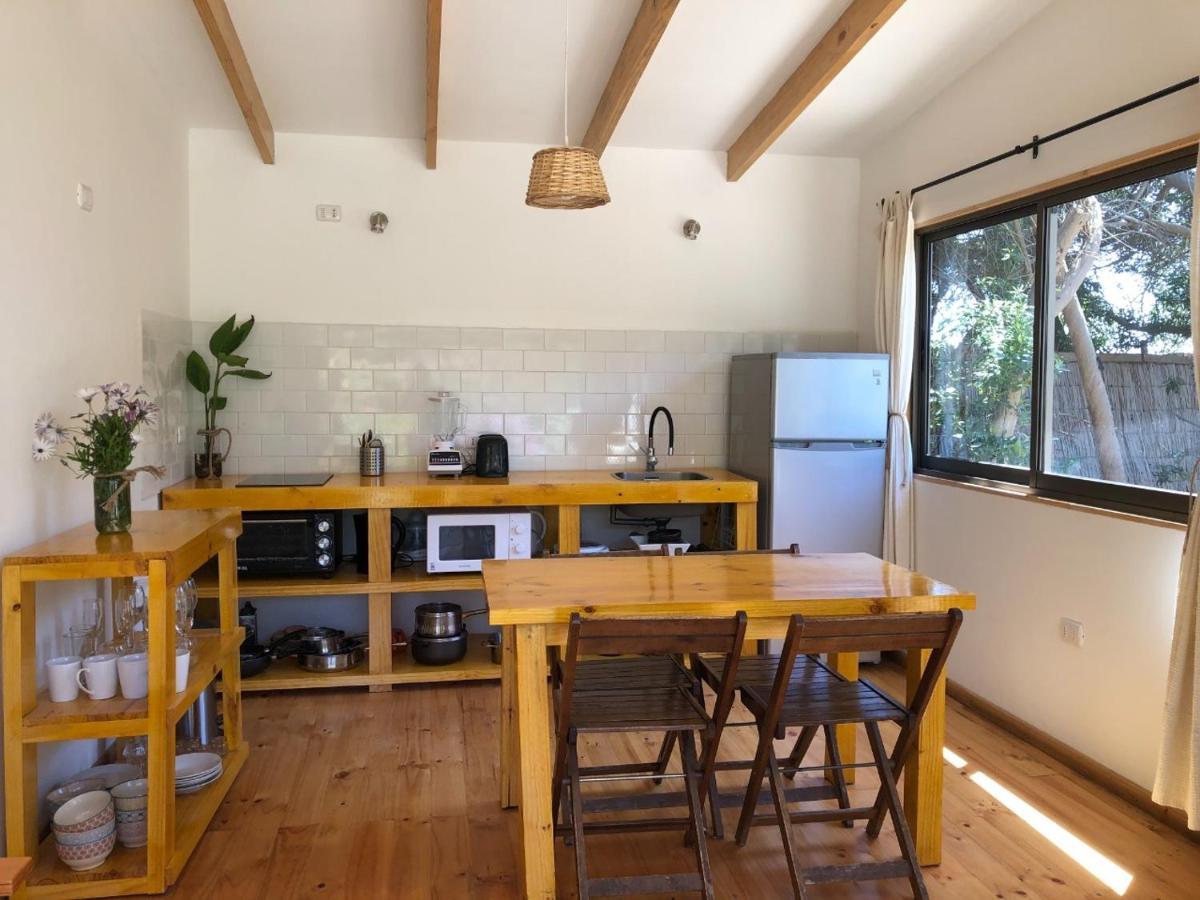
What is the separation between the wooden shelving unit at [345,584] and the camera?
4.09 metres

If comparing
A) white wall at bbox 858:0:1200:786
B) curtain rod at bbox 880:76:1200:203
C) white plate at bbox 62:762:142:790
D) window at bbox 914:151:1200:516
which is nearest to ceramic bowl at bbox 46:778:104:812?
white plate at bbox 62:762:142:790

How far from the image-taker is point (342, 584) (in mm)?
4164

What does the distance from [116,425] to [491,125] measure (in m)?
2.55

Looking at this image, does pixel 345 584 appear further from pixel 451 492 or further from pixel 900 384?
pixel 900 384

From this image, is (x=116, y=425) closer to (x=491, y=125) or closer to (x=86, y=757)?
(x=86, y=757)

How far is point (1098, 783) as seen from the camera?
3.26m

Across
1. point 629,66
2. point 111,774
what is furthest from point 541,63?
point 111,774

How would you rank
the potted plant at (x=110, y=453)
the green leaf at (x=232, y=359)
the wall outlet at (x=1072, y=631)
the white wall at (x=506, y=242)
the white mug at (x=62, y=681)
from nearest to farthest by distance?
the white mug at (x=62, y=681) < the potted plant at (x=110, y=453) < the wall outlet at (x=1072, y=631) < the green leaf at (x=232, y=359) < the white wall at (x=506, y=242)

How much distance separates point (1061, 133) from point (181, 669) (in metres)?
3.50

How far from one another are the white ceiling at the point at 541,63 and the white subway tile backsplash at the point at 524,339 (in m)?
0.98

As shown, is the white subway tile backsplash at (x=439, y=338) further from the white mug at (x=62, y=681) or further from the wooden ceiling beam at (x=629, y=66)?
the white mug at (x=62, y=681)

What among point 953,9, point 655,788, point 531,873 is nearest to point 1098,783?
point 655,788

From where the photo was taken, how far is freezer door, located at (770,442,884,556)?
4434 millimetres

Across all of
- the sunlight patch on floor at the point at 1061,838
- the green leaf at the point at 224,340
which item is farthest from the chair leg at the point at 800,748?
the green leaf at the point at 224,340
